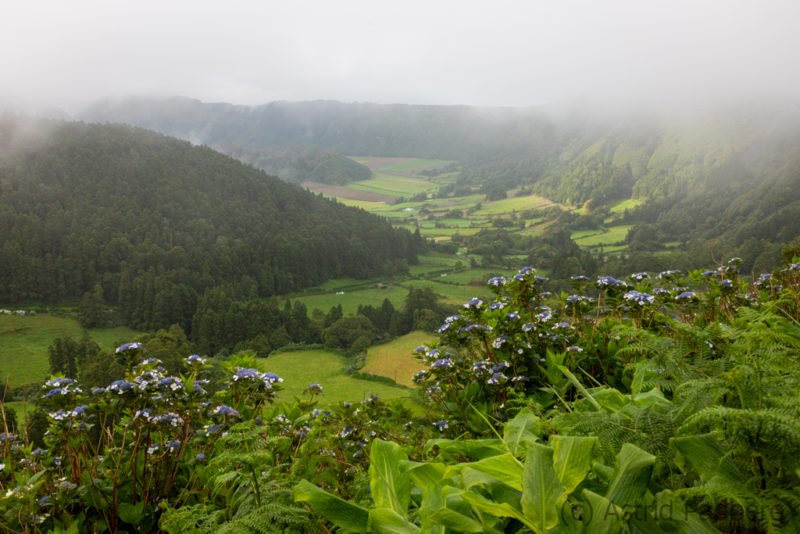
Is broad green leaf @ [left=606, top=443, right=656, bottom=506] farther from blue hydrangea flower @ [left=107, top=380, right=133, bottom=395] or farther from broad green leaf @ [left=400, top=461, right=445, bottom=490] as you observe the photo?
blue hydrangea flower @ [left=107, top=380, right=133, bottom=395]

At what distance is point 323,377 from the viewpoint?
4056 centimetres

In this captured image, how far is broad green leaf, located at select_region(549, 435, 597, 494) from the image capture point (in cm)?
100

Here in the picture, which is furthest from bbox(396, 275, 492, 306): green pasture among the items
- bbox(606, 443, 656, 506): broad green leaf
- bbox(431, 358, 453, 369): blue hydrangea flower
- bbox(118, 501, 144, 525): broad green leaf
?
bbox(606, 443, 656, 506): broad green leaf

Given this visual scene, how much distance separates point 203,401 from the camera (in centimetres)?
353

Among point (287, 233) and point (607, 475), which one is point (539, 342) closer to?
point (607, 475)

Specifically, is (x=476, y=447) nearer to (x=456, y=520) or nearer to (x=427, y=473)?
(x=427, y=473)

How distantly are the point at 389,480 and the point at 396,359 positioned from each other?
44570 mm

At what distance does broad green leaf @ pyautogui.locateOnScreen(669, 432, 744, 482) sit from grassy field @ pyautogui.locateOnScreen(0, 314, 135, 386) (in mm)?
59629

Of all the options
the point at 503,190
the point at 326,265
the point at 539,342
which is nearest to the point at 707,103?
the point at 503,190

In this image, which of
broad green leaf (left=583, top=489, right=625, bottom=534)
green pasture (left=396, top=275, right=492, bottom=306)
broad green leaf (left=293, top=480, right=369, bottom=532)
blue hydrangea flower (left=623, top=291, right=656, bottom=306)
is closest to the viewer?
broad green leaf (left=583, top=489, right=625, bottom=534)

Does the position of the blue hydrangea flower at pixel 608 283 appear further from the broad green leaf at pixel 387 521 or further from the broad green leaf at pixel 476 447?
the broad green leaf at pixel 387 521

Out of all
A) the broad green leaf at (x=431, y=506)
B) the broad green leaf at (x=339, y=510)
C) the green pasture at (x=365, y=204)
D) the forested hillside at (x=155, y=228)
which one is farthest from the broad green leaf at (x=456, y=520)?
the green pasture at (x=365, y=204)

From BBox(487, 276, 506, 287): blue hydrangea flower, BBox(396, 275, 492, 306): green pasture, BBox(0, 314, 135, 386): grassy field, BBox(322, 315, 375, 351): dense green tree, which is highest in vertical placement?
BBox(487, 276, 506, 287): blue hydrangea flower

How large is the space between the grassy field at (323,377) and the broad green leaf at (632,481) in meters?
27.7
